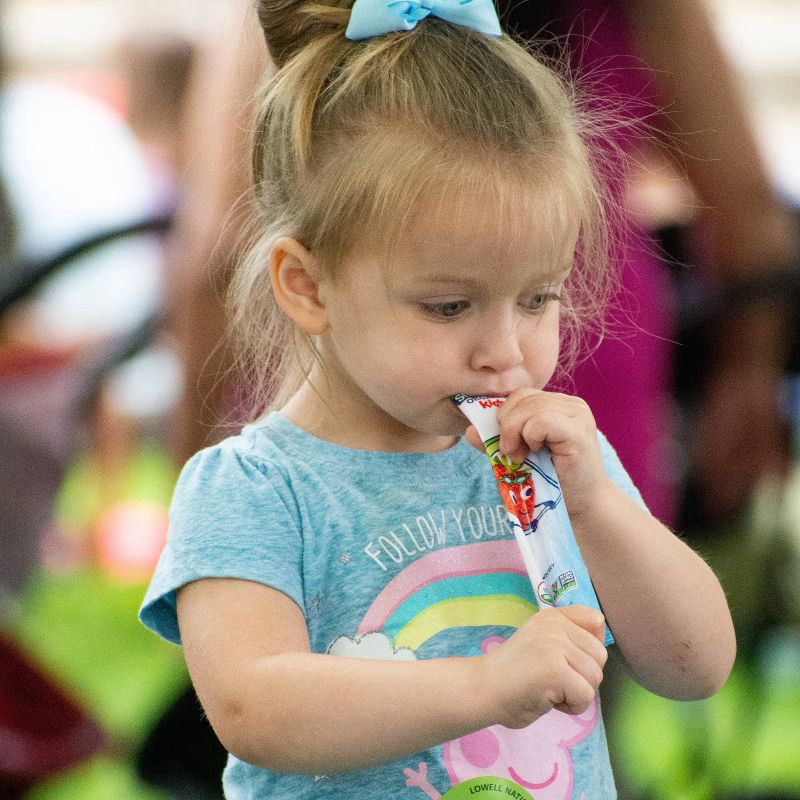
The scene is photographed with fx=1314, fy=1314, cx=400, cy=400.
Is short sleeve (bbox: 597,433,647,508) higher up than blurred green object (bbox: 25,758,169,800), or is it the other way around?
short sleeve (bbox: 597,433,647,508)

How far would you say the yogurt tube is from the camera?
27.2 inches

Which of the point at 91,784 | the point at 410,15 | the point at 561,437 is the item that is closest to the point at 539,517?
the point at 561,437

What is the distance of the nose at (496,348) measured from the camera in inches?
28.7

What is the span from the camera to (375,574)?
743mm

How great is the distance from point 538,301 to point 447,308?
0.06 meters

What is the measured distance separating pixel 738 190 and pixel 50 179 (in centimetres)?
231

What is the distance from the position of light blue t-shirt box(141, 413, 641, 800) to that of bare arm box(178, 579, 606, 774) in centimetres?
3

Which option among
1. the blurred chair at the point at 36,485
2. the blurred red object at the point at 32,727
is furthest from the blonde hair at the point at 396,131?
the blurred red object at the point at 32,727

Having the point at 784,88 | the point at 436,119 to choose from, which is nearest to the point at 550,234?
the point at 436,119

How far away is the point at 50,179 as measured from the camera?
340 cm

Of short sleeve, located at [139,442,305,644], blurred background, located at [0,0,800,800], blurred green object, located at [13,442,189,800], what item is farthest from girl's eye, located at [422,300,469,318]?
blurred green object, located at [13,442,189,800]

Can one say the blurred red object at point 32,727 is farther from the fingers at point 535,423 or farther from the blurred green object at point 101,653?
the fingers at point 535,423

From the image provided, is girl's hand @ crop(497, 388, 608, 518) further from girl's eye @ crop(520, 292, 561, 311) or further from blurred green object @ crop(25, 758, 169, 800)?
blurred green object @ crop(25, 758, 169, 800)

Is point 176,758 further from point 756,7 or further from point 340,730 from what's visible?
point 756,7
